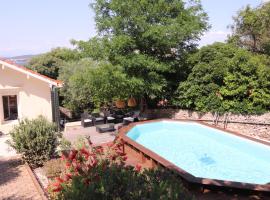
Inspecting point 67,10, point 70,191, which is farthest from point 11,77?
point 70,191

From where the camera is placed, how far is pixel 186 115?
22.2 metres

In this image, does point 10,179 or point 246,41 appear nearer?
point 10,179

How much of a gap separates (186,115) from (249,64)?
5.99m

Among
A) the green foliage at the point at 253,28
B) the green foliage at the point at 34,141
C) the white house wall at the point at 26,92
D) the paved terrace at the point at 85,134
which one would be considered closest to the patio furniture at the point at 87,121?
the paved terrace at the point at 85,134

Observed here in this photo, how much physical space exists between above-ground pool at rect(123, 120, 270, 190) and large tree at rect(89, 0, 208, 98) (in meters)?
3.26

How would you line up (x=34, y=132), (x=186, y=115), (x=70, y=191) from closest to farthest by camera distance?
(x=70, y=191), (x=34, y=132), (x=186, y=115)

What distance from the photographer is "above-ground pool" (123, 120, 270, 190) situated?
13570mm

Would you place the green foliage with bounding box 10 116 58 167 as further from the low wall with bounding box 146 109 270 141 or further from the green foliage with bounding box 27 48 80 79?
the green foliage with bounding box 27 48 80 79

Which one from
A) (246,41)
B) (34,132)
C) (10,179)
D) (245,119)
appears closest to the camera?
(10,179)

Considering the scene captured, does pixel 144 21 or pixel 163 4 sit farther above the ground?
pixel 163 4

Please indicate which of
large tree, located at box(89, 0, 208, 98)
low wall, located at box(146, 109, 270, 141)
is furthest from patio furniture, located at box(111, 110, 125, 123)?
low wall, located at box(146, 109, 270, 141)

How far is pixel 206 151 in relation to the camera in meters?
17.4

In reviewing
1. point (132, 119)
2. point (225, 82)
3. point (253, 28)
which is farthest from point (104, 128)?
point (253, 28)

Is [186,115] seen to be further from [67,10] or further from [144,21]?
[67,10]
